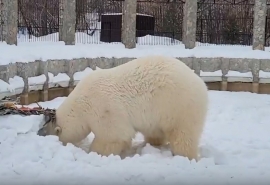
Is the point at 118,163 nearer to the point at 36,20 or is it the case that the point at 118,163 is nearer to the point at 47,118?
the point at 47,118

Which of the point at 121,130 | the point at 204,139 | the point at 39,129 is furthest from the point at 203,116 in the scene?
the point at 39,129

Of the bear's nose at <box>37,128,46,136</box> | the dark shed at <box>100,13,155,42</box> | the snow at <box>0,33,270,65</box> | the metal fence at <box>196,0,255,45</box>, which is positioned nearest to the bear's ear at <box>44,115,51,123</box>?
the bear's nose at <box>37,128,46,136</box>

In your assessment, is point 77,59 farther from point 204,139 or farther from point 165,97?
point 165,97

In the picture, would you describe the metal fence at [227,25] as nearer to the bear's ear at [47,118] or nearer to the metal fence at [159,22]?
the metal fence at [159,22]

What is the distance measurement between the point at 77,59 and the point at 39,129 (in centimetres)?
616

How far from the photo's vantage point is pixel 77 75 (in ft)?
40.4

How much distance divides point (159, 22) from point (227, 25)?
2771 mm

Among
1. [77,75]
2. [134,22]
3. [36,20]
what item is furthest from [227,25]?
[77,75]

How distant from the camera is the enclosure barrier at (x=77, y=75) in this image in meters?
10.5

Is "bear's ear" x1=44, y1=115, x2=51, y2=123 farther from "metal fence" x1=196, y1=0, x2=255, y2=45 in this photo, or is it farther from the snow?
"metal fence" x1=196, y1=0, x2=255, y2=45

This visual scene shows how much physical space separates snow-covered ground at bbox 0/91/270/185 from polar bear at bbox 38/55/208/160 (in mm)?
339

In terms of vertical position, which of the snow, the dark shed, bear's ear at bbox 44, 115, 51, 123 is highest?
the dark shed

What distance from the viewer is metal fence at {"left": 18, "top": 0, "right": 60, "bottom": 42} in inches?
802

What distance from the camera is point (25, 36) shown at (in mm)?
20391
